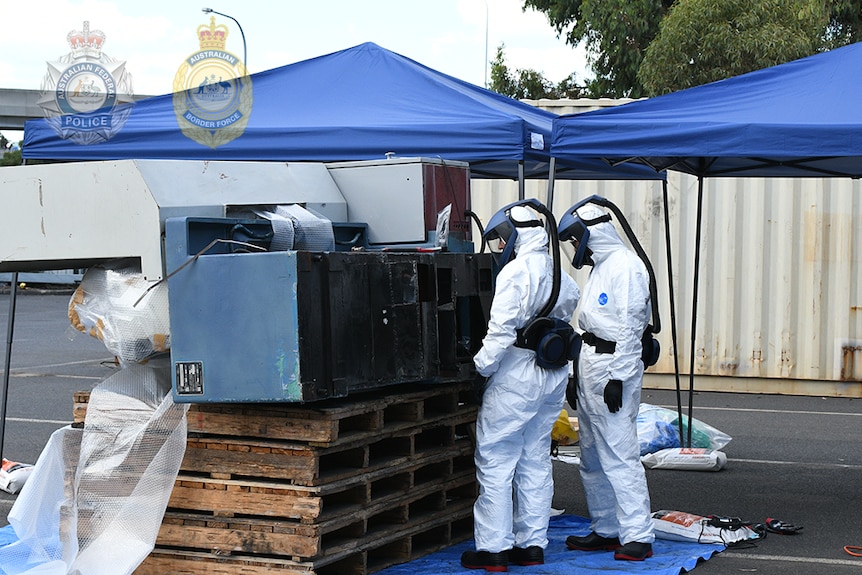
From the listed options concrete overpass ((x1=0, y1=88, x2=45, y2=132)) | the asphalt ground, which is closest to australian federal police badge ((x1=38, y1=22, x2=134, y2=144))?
the asphalt ground

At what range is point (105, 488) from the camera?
5.22 metres

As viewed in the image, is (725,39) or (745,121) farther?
(725,39)

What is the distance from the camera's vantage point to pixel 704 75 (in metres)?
19.1

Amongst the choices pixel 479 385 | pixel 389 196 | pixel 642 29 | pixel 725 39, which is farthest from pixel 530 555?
pixel 642 29

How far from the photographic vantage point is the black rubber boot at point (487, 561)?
564 cm

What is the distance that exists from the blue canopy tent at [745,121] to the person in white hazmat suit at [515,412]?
104 cm

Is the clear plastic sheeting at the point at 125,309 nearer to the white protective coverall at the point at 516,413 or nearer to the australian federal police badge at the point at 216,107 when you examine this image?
the white protective coverall at the point at 516,413

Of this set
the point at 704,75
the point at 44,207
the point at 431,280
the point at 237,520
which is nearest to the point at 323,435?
the point at 237,520

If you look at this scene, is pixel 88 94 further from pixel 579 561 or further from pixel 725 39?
pixel 725 39

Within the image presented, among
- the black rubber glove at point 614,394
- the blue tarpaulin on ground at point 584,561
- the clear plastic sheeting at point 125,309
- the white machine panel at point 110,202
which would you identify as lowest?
the blue tarpaulin on ground at point 584,561

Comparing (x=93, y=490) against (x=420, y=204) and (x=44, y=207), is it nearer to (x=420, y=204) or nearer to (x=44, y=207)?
(x=44, y=207)

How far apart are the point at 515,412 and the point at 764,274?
24.4ft

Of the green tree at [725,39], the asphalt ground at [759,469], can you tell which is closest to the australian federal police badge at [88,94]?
the asphalt ground at [759,469]

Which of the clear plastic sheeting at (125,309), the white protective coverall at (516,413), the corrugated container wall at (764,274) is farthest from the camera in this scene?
the corrugated container wall at (764,274)
